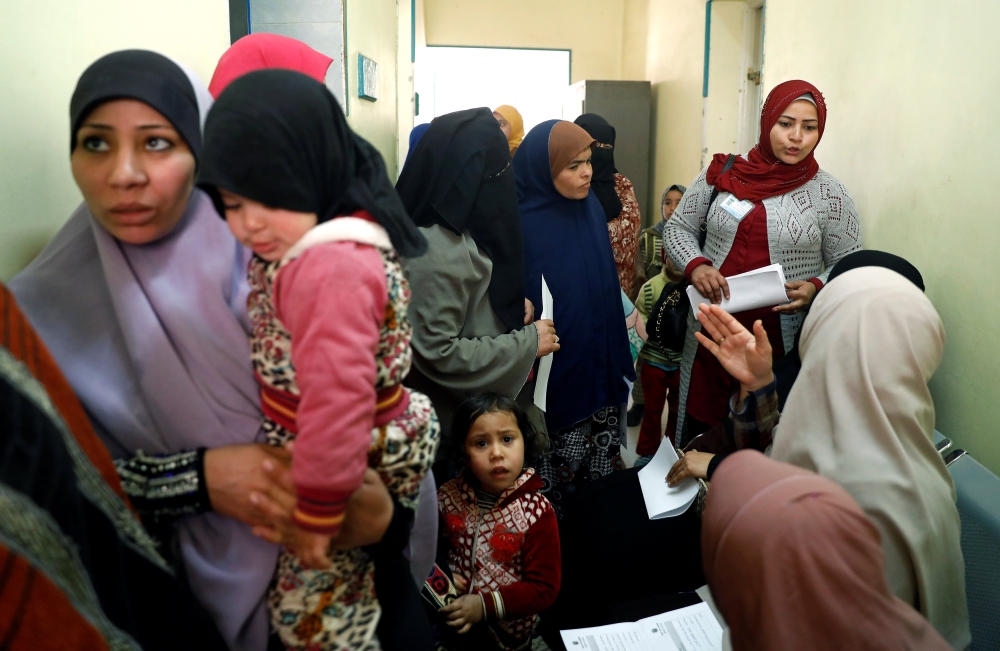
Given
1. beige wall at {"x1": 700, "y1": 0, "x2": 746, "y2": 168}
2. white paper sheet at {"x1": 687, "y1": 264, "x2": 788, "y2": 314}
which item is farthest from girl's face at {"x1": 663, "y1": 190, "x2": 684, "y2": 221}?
white paper sheet at {"x1": 687, "y1": 264, "x2": 788, "y2": 314}

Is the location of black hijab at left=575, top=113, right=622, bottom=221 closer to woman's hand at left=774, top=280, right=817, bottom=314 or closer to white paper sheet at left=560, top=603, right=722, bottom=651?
woman's hand at left=774, top=280, right=817, bottom=314

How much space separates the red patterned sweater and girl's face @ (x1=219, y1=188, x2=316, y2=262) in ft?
3.67

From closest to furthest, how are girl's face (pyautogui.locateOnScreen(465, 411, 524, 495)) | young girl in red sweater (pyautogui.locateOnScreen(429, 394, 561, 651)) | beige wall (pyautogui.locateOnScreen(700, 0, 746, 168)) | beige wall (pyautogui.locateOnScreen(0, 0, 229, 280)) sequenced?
beige wall (pyautogui.locateOnScreen(0, 0, 229, 280)) < young girl in red sweater (pyautogui.locateOnScreen(429, 394, 561, 651)) < girl's face (pyautogui.locateOnScreen(465, 411, 524, 495)) < beige wall (pyautogui.locateOnScreen(700, 0, 746, 168))

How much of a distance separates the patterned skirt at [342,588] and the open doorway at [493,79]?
7780 mm

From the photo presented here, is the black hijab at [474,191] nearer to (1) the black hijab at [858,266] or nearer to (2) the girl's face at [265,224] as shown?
(1) the black hijab at [858,266]

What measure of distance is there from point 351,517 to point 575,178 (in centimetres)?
173

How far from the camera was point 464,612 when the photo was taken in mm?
1654

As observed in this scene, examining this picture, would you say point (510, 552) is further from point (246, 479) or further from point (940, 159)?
point (940, 159)

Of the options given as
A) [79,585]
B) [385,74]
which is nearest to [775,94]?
[79,585]

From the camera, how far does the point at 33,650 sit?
69 cm

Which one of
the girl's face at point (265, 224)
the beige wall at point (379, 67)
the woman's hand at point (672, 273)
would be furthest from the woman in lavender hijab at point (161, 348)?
the beige wall at point (379, 67)

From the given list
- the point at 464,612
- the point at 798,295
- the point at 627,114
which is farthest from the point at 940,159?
the point at 627,114

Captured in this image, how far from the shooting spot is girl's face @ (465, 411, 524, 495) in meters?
1.86

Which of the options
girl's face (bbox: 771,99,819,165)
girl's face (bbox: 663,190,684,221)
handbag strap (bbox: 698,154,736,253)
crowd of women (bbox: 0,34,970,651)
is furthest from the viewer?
girl's face (bbox: 663,190,684,221)
